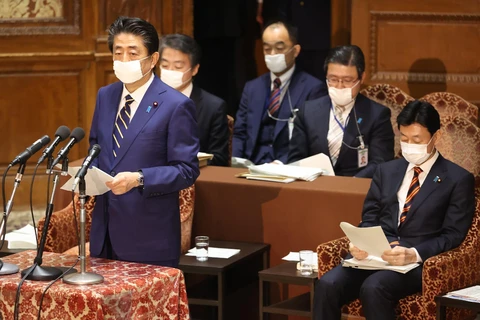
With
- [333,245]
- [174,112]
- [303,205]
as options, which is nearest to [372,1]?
[303,205]

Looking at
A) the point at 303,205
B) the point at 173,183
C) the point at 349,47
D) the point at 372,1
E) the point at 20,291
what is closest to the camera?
the point at 20,291

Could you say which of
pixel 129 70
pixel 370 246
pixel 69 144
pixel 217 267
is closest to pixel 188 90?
pixel 217 267

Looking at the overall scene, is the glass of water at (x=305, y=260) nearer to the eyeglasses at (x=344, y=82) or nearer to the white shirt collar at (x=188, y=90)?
the eyeglasses at (x=344, y=82)

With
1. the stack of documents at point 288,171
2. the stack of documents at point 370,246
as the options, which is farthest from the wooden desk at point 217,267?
the stack of documents at point 370,246

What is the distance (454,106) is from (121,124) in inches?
110

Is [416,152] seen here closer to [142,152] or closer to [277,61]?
[142,152]

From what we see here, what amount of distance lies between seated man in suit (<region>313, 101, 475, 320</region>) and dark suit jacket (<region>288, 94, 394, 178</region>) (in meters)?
0.96

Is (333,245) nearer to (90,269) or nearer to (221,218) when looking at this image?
(221,218)

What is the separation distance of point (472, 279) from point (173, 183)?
5.54 feet

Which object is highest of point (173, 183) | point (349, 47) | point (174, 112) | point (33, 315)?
point (349, 47)

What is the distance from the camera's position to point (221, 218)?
5.18m

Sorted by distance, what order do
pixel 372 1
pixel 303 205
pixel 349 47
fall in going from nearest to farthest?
pixel 303 205
pixel 349 47
pixel 372 1

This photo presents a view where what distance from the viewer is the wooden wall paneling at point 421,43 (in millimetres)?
6500

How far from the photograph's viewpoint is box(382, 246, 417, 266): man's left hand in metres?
4.23
